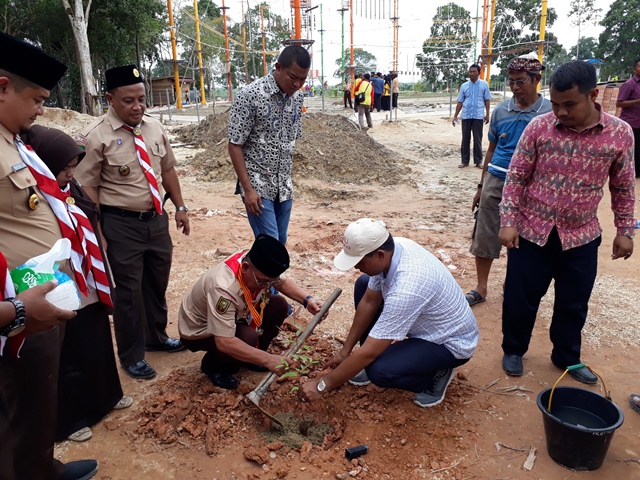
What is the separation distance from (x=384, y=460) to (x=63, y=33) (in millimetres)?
25014

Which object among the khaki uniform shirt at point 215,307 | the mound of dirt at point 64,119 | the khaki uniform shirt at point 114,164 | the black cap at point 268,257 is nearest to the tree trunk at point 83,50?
the mound of dirt at point 64,119

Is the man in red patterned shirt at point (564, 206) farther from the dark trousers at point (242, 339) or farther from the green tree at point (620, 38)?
the green tree at point (620, 38)

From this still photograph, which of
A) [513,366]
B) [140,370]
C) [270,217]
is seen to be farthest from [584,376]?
[140,370]

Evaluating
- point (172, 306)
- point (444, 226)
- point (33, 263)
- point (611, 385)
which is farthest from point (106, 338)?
point (444, 226)

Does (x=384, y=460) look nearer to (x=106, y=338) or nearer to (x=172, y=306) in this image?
(x=106, y=338)

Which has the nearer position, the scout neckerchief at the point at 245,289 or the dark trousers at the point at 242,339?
the scout neckerchief at the point at 245,289

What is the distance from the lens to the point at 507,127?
3.84 metres

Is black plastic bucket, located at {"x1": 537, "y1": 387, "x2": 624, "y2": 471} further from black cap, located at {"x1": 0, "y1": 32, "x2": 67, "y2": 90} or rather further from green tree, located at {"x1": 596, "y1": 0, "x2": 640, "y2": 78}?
green tree, located at {"x1": 596, "y1": 0, "x2": 640, "y2": 78}

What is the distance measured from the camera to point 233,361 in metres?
3.13

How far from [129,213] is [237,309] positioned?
38.2 inches

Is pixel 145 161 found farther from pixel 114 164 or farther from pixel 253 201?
pixel 253 201

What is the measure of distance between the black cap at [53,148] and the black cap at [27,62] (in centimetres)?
47

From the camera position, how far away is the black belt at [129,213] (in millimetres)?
3125

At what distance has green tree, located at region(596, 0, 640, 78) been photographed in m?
37.8
